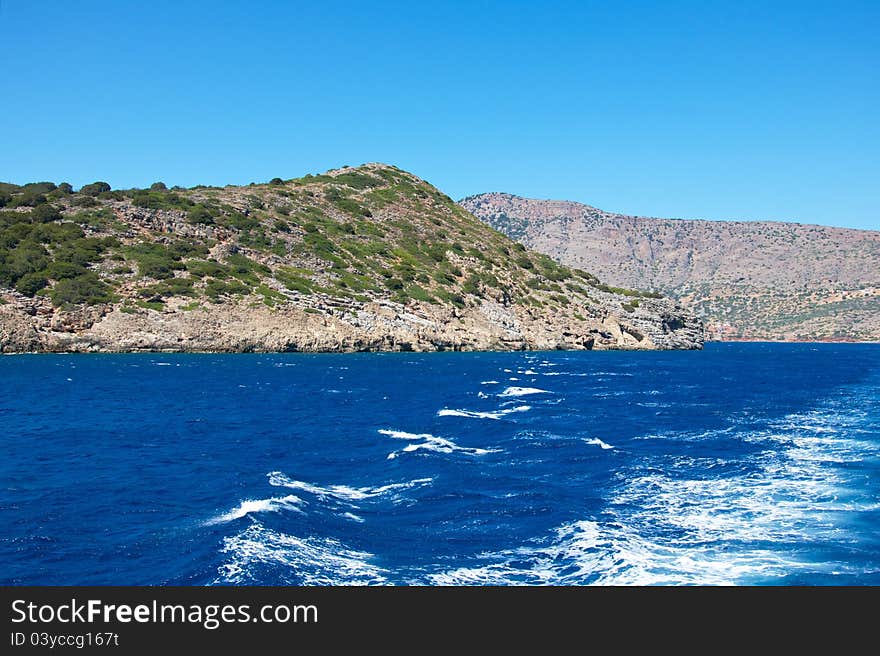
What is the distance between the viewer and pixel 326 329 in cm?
10875

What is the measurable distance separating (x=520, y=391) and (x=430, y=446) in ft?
88.6

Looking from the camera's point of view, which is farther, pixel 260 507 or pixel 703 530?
pixel 260 507

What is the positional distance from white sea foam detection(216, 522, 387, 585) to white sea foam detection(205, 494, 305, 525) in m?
1.55

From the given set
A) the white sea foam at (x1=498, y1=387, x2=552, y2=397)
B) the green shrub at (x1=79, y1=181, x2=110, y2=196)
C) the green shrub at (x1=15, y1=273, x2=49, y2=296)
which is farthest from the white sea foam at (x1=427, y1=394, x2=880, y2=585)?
the green shrub at (x1=79, y1=181, x2=110, y2=196)

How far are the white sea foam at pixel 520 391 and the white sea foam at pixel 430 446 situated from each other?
67.7ft

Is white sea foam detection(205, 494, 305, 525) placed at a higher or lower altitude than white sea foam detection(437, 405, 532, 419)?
lower

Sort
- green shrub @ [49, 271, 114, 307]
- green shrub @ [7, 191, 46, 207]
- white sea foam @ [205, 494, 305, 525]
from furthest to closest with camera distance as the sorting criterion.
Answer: green shrub @ [7, 191, 46, 207] → green shrub @ [49, 271, 114, 307] → white sea foam @ [205, 494, 305, 525]

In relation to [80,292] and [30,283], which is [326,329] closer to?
[80,292]

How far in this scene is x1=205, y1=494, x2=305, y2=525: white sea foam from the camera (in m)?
22.1

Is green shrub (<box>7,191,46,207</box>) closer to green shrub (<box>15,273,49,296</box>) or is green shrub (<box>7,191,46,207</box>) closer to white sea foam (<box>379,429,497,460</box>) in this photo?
green shrub (<box>15,273,49,296</box>)

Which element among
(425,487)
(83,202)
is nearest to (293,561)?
(425,487)

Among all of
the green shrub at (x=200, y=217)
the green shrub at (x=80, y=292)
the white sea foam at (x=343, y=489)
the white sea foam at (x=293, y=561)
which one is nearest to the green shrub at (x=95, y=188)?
the green shrub at (x=200, y=217)

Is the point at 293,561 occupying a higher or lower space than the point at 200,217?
lower

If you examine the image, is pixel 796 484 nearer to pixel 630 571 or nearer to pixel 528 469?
pixel 528 469
